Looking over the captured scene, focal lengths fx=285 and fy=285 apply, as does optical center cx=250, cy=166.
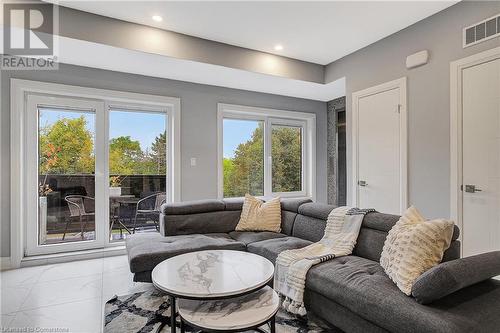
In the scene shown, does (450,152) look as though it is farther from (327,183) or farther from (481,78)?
(327,183)

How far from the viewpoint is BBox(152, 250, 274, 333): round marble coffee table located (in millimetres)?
1619

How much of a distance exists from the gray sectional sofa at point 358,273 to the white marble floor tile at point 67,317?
43cm

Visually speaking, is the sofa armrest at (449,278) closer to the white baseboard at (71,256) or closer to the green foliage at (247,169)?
the green foliage at (247,169)

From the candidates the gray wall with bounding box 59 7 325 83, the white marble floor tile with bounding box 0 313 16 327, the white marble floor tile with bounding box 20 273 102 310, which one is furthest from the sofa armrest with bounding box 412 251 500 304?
the gray wall with bounding box 59 7 325 83

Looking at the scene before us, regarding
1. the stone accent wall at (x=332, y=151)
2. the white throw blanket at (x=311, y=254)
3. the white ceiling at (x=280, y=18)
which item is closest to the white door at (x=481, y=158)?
the white ceiling at (x=280, y=18)

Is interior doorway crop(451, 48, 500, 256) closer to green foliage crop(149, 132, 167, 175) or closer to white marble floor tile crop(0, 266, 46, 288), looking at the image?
green foliage crop(149, 132, 167, 175)

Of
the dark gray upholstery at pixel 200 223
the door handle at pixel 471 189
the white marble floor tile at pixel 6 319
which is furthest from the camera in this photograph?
the dark gray upholstery at pixel 200 223

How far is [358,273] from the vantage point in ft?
6.31

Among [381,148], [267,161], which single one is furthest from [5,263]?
[381,148]

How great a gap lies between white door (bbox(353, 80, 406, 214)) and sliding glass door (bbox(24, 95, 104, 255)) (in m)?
3.51

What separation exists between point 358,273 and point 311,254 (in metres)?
0.48

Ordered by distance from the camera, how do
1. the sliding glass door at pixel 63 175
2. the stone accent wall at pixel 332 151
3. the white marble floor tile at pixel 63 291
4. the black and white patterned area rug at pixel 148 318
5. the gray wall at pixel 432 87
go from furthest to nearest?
1. the stone accent wall at pixel 332 151
2. the sliding glass door at pixel 63 175
3. the gray wall at pixel 432 87
4. the white marble floor tile at pixel 63 291
5. the black and white patterned area rug at pixel 148 318

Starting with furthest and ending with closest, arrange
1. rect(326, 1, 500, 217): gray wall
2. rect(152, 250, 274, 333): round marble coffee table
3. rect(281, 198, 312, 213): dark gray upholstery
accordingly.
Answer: rect(281, 198, 312, 213): dark gray upholstery, rect(326, 1, 500, 217): gray wall, rect(152, 250, 274, 333): round marble coffee table

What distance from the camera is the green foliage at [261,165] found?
4.83m
